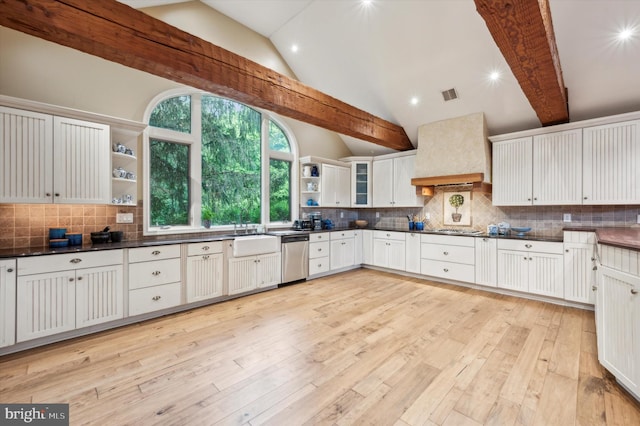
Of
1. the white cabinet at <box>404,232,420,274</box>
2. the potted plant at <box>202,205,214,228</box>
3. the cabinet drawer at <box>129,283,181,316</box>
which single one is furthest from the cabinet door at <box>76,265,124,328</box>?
the white cabinet at <box>404,232,420,274</box>

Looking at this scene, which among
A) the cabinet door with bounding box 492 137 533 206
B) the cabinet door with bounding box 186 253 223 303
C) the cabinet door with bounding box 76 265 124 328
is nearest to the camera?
the cabinet door with bounding box 76 265 124 328

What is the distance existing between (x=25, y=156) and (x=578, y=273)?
6329mm

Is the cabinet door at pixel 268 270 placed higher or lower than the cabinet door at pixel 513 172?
lower

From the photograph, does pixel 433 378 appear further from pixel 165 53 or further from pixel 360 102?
pixel 360 102

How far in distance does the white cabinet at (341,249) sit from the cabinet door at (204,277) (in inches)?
87.6

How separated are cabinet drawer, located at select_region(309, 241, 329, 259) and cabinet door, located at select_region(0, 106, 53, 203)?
3506 millimetres

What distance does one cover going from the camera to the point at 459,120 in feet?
15.4

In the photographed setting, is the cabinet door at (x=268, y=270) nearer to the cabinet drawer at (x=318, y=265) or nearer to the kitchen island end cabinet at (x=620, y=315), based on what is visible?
the cabinet drawer at (x=318, y=265)

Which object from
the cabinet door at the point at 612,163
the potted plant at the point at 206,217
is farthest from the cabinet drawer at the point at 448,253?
the potted plant at the point at 206,217

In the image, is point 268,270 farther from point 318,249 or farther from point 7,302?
point 7,302

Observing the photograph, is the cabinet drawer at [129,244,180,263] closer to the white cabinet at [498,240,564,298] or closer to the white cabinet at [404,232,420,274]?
the white cabinet at [404,232,420,274]

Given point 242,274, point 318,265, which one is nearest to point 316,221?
point 318,265

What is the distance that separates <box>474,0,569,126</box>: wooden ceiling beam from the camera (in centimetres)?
182

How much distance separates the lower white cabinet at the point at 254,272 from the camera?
13.1 feet
